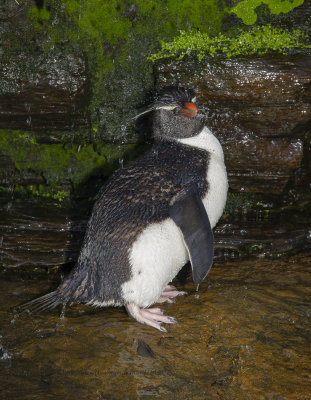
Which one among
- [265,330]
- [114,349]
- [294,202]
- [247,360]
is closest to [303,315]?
[265,330]

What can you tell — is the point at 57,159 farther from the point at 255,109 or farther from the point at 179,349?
the point at 179,349

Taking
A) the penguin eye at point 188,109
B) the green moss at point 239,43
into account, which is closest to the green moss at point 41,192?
the green moss at point 239,43

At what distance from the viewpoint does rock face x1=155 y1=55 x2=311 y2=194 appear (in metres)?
3.35

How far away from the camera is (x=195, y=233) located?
2.43 metres

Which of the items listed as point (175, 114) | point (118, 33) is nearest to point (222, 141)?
point (175, 114)

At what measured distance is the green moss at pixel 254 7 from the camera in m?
3.57

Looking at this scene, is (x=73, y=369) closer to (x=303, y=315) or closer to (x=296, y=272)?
(x=303, y=315)

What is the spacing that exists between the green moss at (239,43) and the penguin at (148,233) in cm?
97

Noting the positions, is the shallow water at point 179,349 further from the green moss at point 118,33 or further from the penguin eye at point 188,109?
the green moss at point 118,33

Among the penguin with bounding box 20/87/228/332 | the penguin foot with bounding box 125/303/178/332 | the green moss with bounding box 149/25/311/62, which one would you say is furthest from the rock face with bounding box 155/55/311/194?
the penguin foot with bounding box 125/303/178/332

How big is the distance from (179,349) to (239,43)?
2.22 metres

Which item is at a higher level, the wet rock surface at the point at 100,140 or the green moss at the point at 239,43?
the green moss at the point at 239,43

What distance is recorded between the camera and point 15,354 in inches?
89.5

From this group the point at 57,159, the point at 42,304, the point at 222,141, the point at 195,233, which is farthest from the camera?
the point at 57,159
